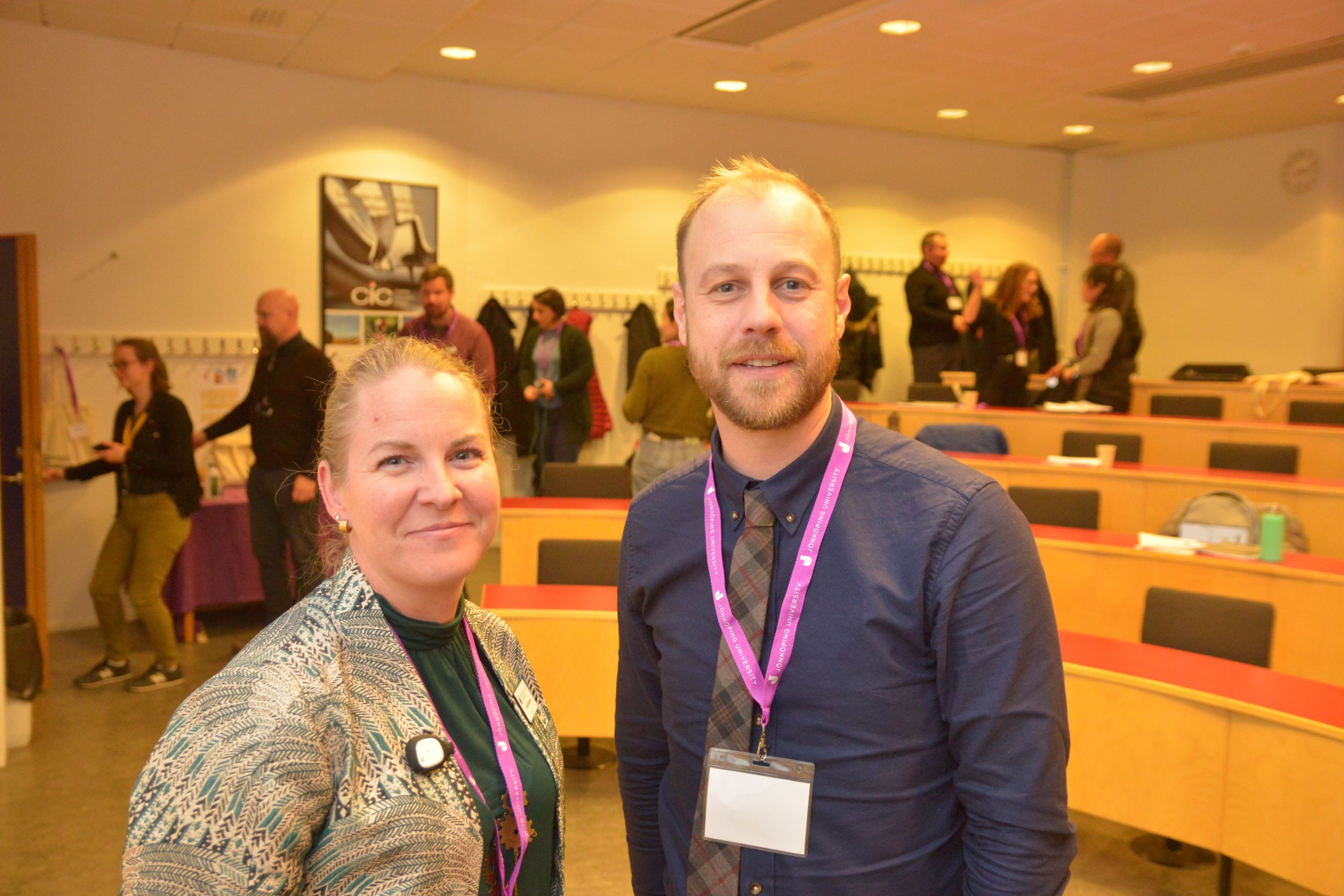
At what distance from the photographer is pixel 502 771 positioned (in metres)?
1.39

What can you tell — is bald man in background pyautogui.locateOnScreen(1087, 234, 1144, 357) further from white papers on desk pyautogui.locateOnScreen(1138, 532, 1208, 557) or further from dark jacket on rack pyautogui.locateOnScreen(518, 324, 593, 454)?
dark jacket on rack pyautogui.locateOnScreen(518, 324, 593, 454)

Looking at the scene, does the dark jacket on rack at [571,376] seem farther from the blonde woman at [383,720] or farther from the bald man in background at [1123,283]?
the blonde woman at [383,720]

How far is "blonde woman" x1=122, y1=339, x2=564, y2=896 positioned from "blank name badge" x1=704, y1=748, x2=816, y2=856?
28cm

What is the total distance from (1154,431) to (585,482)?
377cm

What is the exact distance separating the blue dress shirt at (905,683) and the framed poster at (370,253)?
6.02 meters

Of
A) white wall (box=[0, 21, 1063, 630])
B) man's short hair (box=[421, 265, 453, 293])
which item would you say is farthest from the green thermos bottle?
man's short hair (box=[421, 265, 453, 293])

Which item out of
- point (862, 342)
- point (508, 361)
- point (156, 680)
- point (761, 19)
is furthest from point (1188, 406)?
point (156, 680)

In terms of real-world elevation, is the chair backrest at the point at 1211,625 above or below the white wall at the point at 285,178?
below

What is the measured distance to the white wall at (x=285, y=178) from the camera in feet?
19.9

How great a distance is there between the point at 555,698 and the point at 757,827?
2329mm

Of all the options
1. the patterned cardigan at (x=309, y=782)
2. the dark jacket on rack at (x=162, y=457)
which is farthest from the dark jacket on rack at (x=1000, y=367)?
the patterned cardigan at (x=309, y=782)

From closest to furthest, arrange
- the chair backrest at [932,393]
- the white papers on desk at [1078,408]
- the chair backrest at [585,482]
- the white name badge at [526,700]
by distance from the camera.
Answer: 1. the white name badge at [526,700]
2. the chair backrest at [585,482]
3. the white papers on desk at [1078,408]
4. the chair backrest at [932,393]

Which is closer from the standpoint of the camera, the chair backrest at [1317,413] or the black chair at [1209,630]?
the black chair at [1209,630]

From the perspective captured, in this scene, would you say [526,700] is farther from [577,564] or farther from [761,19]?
[761,19]
